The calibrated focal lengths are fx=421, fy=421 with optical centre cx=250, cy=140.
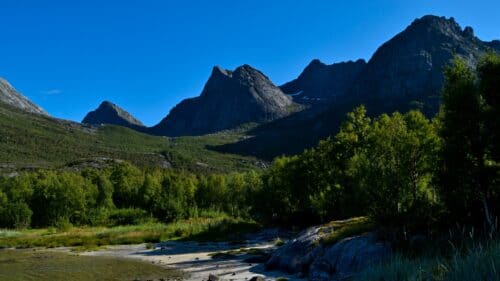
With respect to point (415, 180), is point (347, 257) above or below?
below

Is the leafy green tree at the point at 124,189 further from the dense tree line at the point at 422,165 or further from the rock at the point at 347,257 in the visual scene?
the rock at the point at 347,257

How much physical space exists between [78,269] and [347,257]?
69.4ft

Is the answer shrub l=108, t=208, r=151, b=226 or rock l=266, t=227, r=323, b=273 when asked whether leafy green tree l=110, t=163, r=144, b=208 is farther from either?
rock l=266, t=227, r=323, b=273

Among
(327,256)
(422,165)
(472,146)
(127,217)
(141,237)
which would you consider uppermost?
(472,146)

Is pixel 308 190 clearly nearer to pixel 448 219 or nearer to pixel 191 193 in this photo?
pixel 448 219

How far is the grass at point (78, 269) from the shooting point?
2912 cm

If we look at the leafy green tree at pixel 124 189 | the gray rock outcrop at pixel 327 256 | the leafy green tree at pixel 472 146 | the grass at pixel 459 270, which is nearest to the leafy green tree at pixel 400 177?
the leafy green tree at pixel 472 146

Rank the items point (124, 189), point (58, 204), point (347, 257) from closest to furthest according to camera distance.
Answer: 1. point (347, 257)
2. point (58, 204)
3. point (124, 189)

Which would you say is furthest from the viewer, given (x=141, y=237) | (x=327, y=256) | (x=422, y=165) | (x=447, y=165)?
(x=141, y=237)

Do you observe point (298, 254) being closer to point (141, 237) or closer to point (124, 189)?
point (141, 237)

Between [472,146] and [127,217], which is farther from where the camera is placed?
[127,217]

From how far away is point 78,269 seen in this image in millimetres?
33125

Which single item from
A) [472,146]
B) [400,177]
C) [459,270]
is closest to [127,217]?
[400,177]

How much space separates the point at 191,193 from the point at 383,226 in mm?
94841
